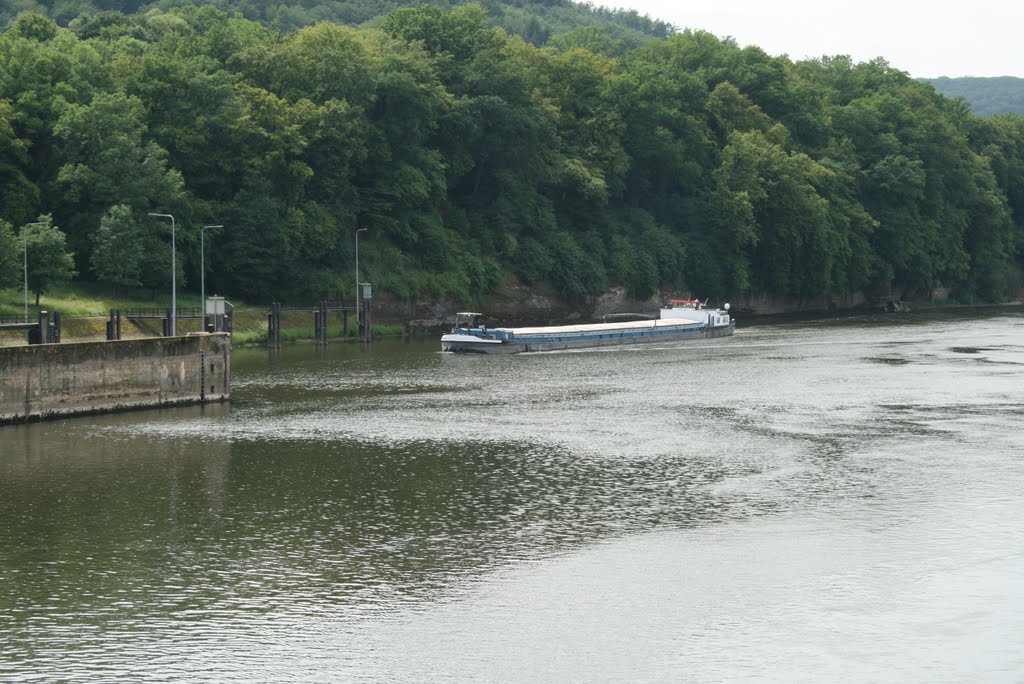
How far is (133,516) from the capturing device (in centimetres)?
3644

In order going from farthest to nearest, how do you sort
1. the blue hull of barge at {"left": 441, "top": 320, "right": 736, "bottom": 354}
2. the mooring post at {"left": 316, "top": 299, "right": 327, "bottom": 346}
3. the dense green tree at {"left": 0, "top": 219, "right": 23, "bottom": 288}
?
the mooring post at {"left": 316, "top": 299, "right": 327, "bottom": 346}, the blue hull of barge at {"left": 441, "top": 320, "right": 736, "bottom": 354}, the dense green tree at {"left": 0, "top": 219, "right": 23, "bottom": 288}

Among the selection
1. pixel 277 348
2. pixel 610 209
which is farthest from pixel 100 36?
pixel 610 209

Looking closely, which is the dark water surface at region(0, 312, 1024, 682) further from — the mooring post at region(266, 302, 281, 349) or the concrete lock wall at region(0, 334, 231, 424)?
the mooring post at region(266, 302, 281, 349)

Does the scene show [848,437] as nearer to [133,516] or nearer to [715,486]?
[715,486]

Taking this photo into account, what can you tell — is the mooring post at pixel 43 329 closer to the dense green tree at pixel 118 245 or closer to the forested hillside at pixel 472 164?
the forested hillside at pixel 472 164

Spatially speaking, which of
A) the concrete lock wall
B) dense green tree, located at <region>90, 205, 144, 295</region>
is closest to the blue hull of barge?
dense green tree, located at <region>90, 205, 144, 295</region>

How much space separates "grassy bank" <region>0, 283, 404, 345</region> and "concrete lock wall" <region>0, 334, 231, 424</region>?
13.0 metres

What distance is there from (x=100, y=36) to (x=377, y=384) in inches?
2416

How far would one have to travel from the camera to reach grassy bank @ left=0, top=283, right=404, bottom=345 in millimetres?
79488

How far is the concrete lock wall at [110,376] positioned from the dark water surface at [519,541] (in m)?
1.52

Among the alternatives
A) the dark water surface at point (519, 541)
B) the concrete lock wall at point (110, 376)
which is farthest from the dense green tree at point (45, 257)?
the dark water surface at point (519, 541)

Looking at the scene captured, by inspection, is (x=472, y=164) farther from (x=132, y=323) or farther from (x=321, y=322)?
(x=132, y=323)

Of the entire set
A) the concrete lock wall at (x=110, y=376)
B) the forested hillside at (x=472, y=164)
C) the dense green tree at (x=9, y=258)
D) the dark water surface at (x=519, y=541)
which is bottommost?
the dark water surface at (x=519, y=541)

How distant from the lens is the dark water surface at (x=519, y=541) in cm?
2538
